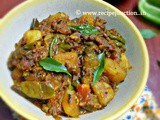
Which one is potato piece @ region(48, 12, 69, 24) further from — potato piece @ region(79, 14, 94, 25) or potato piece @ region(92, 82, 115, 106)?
potato piece @ region(92, 82, 115, 106)

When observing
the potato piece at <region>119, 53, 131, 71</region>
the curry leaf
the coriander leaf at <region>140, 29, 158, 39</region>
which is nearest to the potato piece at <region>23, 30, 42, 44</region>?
the curry leaf

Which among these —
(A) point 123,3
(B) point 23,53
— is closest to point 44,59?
(B) point 23,53

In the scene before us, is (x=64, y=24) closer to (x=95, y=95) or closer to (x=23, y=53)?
(x=23, y=53)

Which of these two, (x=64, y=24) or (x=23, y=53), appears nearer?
(x=23, y=53)

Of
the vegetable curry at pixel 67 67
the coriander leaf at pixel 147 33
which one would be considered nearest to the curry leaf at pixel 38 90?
the vegetable curry at pixel 67 67

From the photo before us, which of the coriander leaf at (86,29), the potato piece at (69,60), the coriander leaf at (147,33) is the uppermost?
the coriander leaf at (86,29)

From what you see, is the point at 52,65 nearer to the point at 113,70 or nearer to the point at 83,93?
the point at 83,93

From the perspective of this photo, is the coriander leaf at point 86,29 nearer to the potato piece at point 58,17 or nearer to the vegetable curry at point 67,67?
the vegetable curry at point 67,67
